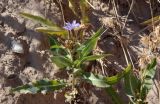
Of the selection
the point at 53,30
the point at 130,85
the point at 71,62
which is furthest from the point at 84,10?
the point at 130,85

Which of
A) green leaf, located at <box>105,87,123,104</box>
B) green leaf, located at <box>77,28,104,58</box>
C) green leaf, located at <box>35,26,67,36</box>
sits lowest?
green leaf, located at <box>105,87,123,104</box>

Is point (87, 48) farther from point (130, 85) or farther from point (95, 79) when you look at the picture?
point (130, 85)

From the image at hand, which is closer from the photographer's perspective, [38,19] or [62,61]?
[62,61]

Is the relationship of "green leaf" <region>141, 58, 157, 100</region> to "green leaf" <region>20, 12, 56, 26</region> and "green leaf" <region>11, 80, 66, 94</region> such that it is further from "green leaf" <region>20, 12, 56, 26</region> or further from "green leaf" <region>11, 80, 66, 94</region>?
"green leaf" <region>20, 12, 56, 26</region>

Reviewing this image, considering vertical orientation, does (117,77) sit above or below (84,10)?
below

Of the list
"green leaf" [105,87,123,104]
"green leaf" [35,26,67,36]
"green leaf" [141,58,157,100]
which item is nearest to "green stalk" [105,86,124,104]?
"green leaf" [105,87,123,104]
